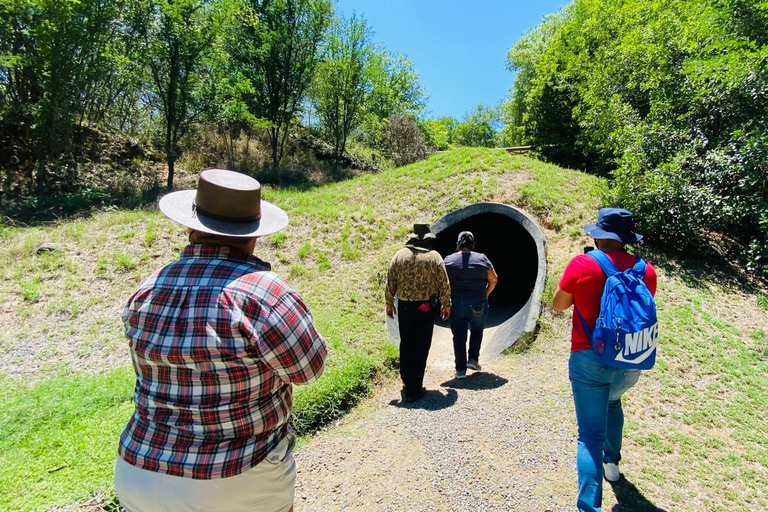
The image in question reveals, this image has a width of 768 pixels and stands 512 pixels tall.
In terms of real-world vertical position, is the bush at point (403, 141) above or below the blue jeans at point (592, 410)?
above

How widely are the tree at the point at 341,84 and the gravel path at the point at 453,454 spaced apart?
1952 cm

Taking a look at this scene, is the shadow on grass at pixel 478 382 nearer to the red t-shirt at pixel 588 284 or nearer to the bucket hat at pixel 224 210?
the red t-shirt at pixel 588 284

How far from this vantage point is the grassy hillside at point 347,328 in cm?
389

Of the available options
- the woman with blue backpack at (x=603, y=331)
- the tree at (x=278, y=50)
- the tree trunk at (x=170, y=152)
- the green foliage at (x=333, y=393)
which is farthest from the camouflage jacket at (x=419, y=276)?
the tree at (x=278, y=50)

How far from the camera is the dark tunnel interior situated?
10.1m

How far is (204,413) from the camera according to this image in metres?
1.63

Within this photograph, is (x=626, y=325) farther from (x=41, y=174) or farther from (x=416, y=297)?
(x=41, y=174)

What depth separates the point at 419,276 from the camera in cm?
495

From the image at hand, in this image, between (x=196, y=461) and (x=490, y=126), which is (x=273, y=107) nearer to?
(x=196, y=461)

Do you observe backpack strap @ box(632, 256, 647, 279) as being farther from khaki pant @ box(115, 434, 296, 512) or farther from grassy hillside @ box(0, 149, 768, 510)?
khaki pant @ box(115, 434, 296, 512)

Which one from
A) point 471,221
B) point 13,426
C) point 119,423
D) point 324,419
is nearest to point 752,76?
point 471,221

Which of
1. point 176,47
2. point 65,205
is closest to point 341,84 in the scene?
point 176,47

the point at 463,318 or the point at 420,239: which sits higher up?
the point at 420,239

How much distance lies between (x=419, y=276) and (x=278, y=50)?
18.0 m
